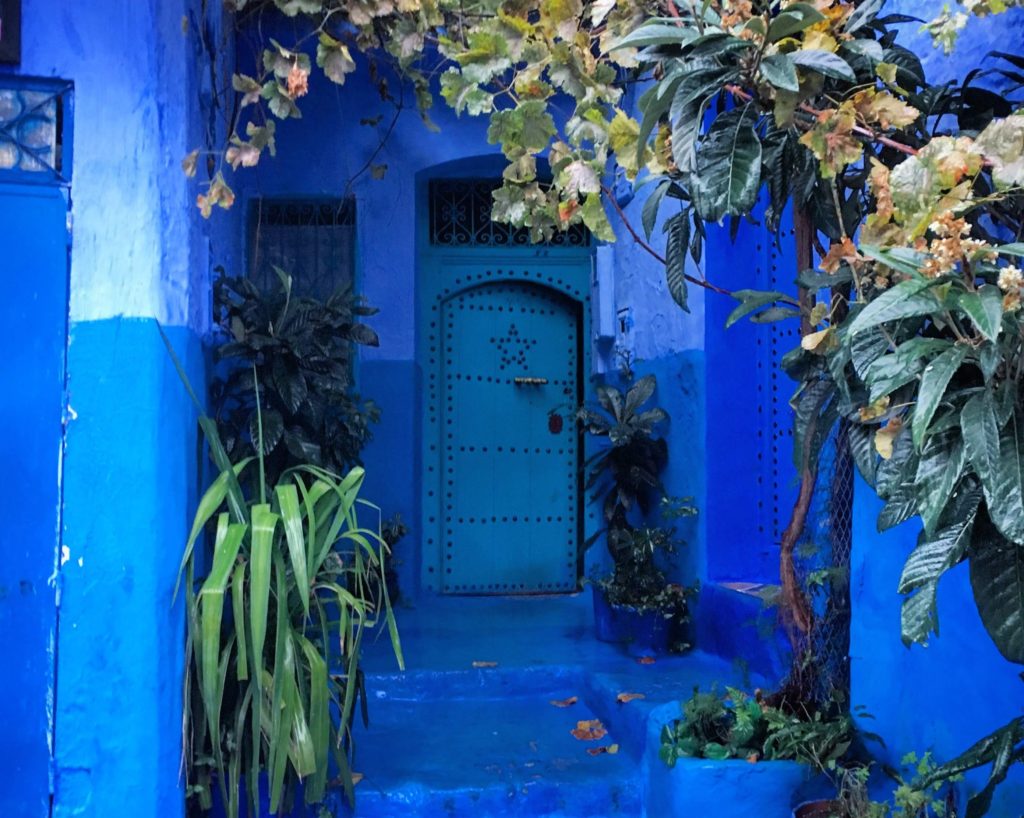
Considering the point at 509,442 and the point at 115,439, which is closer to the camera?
the point at 115,439

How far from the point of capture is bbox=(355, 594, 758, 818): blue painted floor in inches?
142

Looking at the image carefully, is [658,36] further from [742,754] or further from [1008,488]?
[742,754]

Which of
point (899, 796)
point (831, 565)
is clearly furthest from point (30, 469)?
point (831, 565)

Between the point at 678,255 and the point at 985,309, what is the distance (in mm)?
1039

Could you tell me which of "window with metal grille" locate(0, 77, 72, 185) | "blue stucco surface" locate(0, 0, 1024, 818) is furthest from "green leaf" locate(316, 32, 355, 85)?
"window with metal grille" locate(0, 77, 72, 185)

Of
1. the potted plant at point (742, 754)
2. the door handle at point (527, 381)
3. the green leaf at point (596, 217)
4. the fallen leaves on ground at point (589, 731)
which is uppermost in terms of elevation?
the green leaf at point (596, 217)

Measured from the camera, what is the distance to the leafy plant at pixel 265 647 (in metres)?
3.01

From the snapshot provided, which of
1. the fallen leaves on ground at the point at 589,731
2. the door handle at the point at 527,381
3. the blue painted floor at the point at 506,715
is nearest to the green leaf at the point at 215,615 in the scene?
the blue painted floor at the point at 506,715

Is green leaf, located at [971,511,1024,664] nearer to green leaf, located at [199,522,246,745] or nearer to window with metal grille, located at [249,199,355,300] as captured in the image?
green leaf, located at [199,522,246,745]

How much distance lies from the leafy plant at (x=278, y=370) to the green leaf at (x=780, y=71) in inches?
87.0

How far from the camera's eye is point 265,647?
325 cm

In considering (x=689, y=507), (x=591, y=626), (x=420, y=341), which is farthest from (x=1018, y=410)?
(x=420, y=341)

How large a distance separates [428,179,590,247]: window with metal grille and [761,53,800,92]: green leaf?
186 inches

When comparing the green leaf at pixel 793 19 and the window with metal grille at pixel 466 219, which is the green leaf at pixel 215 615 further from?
the window with metal grille at pixel 466 219
